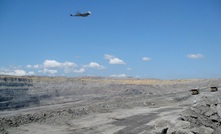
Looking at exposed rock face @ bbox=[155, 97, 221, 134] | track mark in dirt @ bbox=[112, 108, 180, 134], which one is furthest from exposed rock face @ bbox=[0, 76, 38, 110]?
exposed rock face @ bbox=[155, 97, 221, 134]

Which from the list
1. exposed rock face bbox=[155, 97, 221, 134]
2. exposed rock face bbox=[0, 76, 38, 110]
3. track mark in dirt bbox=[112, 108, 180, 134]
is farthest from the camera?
exposed rock face bbox=[0, 76, 38, 110]

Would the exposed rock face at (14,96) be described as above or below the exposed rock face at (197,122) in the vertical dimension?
above

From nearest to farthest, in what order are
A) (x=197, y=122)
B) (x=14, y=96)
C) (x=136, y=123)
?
(x=197, y=122) → (x=136, y=123) → (x=14, y=96)

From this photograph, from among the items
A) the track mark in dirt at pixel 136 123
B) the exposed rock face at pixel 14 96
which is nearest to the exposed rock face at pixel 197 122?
the track mark in dirt at pixel 136 123

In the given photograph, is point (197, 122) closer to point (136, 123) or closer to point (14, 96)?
point (136, 123)

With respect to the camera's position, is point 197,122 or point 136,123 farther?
point 136,123

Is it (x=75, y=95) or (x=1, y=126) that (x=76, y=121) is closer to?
(x=1, y=126)

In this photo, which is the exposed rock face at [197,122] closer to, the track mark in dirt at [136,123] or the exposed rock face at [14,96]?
the track mark in dirt at [136,123]

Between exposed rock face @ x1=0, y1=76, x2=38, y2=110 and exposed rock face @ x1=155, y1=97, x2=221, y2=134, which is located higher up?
exposed rock face @ x1=0, y1=76, x2=38, y2=110

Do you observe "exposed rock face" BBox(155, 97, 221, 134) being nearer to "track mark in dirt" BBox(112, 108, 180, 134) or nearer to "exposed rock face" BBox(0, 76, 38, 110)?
"track mark in dirt" BBox(112, 108, 180, 134)

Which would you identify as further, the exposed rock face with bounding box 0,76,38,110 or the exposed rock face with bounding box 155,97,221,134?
the exposed rock face with bounding box 0,76,38,110

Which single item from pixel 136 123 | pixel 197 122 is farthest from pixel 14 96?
pixel 197 122

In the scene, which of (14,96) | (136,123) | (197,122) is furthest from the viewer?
(14,96)

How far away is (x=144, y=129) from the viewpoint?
19.2 metres
